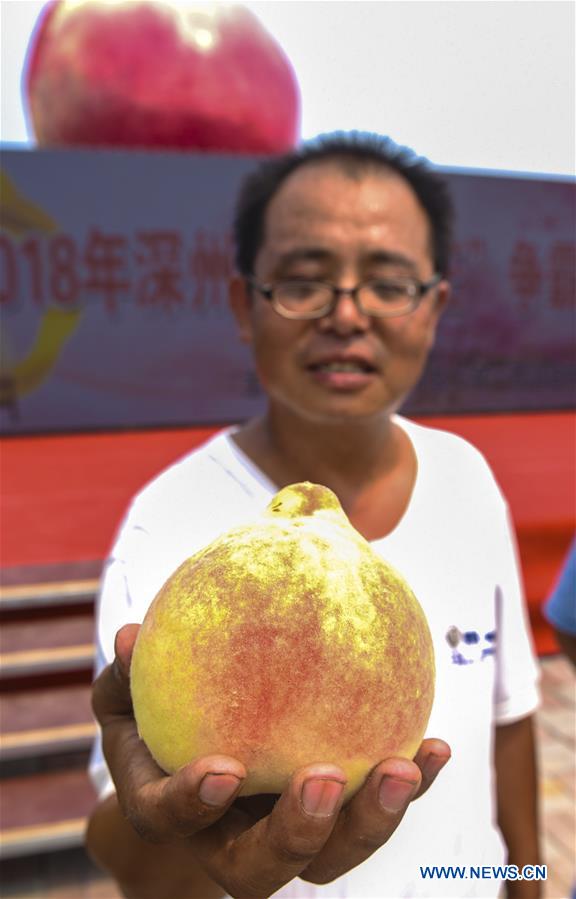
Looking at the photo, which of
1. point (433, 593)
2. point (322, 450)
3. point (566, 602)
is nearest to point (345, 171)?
point (322, 450)

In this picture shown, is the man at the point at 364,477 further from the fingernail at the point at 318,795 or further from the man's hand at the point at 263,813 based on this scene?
the fingernail at the point at 318,795

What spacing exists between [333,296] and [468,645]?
0.62 meters

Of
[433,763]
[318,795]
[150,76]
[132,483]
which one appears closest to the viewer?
[318,795]

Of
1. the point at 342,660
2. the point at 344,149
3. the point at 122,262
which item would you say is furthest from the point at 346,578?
the point at 122,262

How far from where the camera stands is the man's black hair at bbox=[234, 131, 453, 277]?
118 cm

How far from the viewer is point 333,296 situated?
3.73 feet

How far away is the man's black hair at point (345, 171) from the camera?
1177 millimetres

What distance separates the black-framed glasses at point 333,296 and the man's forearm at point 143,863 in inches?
33.6

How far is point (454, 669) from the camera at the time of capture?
109 centimetres

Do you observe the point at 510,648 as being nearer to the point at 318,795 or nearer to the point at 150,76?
the point at 318,795

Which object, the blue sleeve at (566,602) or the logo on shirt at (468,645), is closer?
the logo on shirt at (468,645)

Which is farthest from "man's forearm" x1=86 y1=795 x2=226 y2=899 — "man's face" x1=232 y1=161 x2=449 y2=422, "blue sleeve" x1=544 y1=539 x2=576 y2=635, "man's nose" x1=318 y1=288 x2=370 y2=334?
"blue sleeve" x1=544 y1=539 x2=576 y2=635

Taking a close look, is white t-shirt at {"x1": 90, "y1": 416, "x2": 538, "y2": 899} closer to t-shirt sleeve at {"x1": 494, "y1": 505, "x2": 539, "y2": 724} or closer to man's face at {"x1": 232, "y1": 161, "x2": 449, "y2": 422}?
t-shirt sleeve at {"x1": 494, "y1": 505, "x2": 539, "y2": 724}

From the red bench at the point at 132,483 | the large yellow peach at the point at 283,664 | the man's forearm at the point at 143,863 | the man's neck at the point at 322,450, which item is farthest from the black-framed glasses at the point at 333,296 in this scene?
the red bench at the point at 132,483
